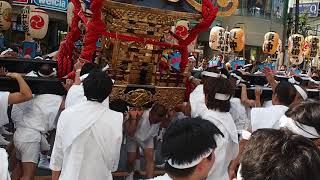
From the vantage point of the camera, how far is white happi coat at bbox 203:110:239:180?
3.08 metres

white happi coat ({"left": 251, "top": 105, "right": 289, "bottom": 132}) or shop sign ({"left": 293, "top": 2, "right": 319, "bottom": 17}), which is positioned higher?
shop sign ({"left": 293, "top": 2, "right": 319, "bottom": 17})

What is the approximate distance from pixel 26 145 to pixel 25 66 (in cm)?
156

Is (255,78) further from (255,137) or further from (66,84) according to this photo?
(255,137)

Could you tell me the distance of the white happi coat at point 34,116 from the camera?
14.2 ft

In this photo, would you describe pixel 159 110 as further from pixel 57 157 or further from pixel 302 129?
pixel 302 129

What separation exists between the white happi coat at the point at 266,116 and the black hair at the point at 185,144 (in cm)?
172

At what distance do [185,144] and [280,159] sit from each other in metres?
0.57

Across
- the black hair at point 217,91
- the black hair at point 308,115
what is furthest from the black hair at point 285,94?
the black hair at point 308,115

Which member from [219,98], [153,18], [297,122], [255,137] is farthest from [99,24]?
[255,137]

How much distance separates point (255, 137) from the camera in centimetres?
154

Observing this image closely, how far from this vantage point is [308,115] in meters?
2.33

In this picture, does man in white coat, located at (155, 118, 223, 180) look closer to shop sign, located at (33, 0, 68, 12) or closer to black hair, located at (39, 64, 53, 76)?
black hair, located at (39, 64, 53, 76)

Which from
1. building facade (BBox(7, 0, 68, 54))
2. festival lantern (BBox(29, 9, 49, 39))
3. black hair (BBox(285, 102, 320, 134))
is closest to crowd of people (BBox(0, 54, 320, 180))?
black hair (BBox(285, 102, 320, 134))

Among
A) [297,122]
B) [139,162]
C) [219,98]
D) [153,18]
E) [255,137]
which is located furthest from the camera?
[139,162]
